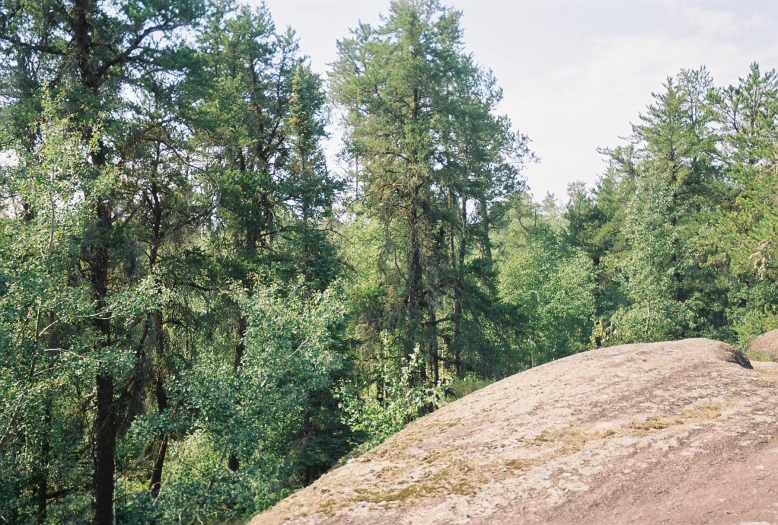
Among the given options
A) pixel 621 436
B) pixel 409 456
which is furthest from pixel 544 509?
pixel 409 456

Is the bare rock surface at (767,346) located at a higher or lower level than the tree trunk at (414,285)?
lower

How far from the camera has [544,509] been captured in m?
4.75

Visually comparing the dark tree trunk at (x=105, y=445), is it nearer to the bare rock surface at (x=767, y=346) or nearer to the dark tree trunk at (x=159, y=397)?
the dark tree trunk at (x=159, y=397)

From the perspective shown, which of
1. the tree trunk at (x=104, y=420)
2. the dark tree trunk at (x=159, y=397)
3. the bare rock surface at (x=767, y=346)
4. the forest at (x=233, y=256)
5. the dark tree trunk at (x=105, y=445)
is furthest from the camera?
the bare rock surface at (x=767, y=346)

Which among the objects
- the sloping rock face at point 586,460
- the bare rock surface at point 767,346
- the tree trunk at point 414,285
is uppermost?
the tree trunk at point 414,285

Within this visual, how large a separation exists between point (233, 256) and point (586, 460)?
14.4 m

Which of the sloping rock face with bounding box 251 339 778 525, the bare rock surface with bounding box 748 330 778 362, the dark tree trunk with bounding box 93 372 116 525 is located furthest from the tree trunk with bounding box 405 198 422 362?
the sloping rock face with bounding box 251 339 778 525

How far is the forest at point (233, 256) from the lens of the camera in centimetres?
1134

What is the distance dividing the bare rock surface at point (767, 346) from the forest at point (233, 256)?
544 cm

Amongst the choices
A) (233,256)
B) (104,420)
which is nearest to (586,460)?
(104,420)

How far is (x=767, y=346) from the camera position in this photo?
59.2 ft

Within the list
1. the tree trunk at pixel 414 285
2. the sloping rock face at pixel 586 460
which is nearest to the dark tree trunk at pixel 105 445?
the sloping rock face at pixel 586 460

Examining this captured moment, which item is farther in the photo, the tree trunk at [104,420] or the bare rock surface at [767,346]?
the bare rock surface at [767,346]

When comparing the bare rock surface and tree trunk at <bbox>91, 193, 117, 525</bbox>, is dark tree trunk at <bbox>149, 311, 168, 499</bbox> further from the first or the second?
the bare rock surface
